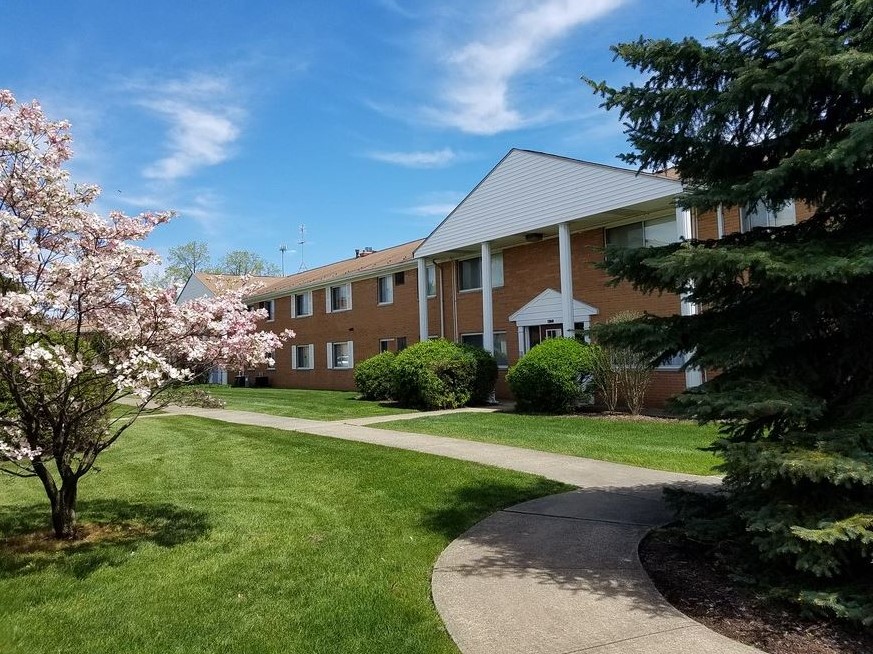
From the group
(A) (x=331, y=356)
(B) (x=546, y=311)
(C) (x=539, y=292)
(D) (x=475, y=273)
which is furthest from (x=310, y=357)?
(B) (x=546, y=311)

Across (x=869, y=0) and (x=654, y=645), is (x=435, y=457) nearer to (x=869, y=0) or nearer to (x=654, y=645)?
(x=654, y=645)

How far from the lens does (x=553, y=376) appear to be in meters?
14.9

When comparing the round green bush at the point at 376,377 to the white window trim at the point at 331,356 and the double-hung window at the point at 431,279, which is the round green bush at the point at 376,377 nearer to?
the double-hung window at the point at 431,279

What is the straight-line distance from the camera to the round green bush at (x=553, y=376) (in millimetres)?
14961

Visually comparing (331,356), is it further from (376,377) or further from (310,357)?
(376,377)

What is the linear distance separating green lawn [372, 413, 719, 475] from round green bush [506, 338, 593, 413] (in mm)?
713

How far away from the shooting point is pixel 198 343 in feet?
18.1

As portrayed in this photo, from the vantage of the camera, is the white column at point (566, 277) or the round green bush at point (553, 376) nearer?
the round green bush at point (553, 376)

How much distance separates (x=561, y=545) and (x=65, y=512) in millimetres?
4564

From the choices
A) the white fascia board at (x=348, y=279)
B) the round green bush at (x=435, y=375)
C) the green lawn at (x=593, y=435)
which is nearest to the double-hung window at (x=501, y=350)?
the round green bush at (x=435, y=375)

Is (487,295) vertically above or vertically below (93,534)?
above

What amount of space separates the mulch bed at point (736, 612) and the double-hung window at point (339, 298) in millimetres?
24418

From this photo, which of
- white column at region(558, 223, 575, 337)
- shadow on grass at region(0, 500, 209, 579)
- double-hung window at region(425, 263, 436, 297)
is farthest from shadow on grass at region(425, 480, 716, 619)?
double-hung window at region(425, 263, 436, 297)

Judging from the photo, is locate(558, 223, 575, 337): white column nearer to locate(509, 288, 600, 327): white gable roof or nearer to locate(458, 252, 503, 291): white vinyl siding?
locate(509, 288, 600, 327): white gable roof
